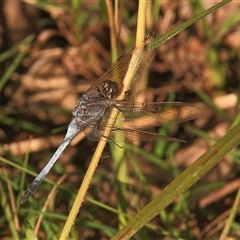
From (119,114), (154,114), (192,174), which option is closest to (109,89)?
(119,114)

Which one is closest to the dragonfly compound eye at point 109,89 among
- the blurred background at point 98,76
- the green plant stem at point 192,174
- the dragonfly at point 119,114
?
the dragonfly at point 119,114

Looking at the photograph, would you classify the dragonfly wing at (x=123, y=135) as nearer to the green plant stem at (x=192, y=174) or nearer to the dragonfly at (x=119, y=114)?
the dragonfly at (x=119, y=114)

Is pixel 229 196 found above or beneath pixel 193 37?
beneath

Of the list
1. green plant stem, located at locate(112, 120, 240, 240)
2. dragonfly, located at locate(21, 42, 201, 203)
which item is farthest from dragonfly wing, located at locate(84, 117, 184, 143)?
green plant stem, located at locate(112, 120, 240, 240)

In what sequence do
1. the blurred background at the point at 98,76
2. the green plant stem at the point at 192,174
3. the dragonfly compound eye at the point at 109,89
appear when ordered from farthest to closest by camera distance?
the blurred background at the point at 98,76 < the dragonfly compound eye at the point at 109,89 < the green plant stem at the point at 192,174

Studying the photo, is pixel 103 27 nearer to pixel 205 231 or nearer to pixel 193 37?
pixel 193 37

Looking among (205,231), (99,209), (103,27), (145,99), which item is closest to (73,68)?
(103,27)
